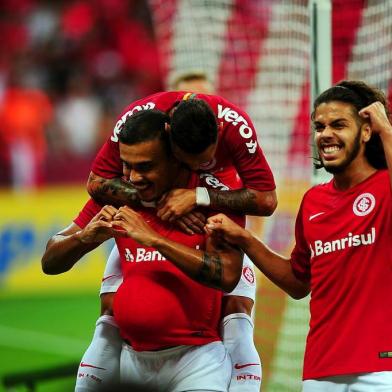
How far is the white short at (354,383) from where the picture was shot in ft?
12.5

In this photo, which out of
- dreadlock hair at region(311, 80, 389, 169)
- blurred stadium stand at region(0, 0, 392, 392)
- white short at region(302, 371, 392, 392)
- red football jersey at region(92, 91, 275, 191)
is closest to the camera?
white short at region(302, 371, 392, 392)

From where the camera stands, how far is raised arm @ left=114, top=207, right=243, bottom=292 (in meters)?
4.06

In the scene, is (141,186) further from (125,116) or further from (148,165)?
(125,116)

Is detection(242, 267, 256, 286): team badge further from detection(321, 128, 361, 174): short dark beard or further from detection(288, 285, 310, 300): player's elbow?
detection(321, 128, 361, 174): short dark beard

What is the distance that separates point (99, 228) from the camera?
421 cm

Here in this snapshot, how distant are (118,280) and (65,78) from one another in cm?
1229

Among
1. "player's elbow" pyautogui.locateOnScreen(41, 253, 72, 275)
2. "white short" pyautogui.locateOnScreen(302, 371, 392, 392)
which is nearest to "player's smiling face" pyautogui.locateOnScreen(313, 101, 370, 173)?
"white short" pyautogui.locateOnScreen(302, 371, 392, 392)

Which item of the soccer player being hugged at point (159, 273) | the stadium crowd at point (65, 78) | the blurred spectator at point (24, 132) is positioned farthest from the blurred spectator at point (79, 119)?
the soccer player being hugged at point (159, 273)

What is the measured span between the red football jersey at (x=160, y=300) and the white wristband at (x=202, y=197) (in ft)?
0.23

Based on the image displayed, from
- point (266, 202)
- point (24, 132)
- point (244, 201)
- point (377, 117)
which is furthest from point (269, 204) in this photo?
point (24, 132)

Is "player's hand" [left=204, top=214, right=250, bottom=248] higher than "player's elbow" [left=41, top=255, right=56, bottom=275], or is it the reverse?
"player's hand" [left=204, top=214, right=250, bottom=248]

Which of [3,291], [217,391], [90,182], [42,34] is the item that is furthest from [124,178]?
[42,34]

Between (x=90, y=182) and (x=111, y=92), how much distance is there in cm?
1244

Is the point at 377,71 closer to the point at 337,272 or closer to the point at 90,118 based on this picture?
the point at 337,272
